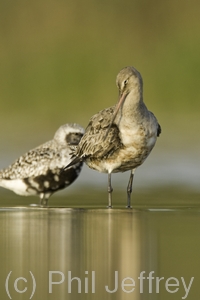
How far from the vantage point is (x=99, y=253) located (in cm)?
1059

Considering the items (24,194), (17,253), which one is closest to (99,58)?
(24,194)

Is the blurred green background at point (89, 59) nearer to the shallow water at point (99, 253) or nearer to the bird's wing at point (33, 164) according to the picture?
the bird's wing at point (33, 164)

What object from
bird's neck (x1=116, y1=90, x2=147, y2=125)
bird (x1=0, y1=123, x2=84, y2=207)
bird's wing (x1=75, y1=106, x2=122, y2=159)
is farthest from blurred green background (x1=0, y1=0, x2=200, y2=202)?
bird's neck (x1=116, y1=90, x2=147, y2=125)

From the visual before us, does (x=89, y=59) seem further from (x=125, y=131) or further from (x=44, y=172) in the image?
(x=125, y=131)

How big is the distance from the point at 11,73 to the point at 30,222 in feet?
52.1

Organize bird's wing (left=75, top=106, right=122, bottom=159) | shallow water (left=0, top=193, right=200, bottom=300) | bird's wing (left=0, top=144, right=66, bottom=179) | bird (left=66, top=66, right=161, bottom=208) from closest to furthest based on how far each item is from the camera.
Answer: shallow water (left=0, top=193, right=200, bottom=300), bird (left=66, top=66, right=161, bottom=208), bird's wing (left=75, top=106, right=122, bottom=159), bird's wing (left=0, top=144, right=66, bottom=179)

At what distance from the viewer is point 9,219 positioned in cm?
1240

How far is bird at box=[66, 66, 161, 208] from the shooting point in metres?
13.5

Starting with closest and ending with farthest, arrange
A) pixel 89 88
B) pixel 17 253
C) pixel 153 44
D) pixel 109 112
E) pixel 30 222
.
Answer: pixel 17 253 < pixel 30 222 < pixel 109 112 < pixel 89 88 < pixel 153 44

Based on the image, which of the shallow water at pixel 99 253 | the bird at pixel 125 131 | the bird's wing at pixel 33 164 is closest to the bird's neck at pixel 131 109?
the bird at pixel 125 131

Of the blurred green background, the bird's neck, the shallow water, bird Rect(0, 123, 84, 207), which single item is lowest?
the shallow water

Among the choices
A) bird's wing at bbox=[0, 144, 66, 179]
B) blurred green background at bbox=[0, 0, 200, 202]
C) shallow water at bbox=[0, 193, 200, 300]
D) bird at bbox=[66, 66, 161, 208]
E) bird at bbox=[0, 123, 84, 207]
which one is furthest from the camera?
blurred green background at bbox=[0, 0, 200, 202]

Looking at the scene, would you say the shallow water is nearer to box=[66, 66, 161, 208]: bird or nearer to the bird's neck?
box=[66, 66, 161, 208]: bird

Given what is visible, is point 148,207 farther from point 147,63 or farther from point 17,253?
point 147,63
